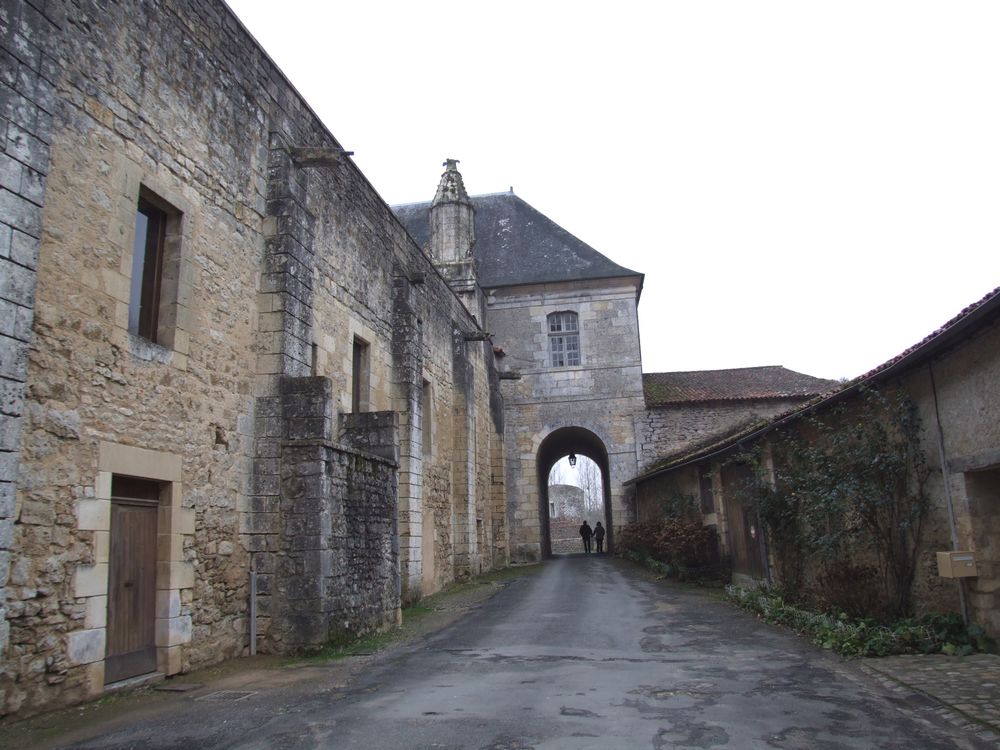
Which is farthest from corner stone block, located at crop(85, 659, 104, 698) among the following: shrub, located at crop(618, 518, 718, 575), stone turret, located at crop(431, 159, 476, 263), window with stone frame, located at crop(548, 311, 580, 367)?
window with stone frame, located at crop(548, 311, 580, 367)

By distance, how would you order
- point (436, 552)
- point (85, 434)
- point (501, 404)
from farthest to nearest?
1. point (501, 404)
2. point (436, 552)
3. point (85, 434)

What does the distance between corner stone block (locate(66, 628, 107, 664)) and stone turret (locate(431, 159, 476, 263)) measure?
58.3 feet

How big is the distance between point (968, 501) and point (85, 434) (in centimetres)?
722

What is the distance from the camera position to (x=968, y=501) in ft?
22.5

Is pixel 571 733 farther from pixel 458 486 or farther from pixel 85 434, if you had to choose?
pixel 458 486

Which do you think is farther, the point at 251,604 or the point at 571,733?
the point at 251,604

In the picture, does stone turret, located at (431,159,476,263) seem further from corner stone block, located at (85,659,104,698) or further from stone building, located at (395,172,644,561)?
corner stone block, located at (85,659,104,698)

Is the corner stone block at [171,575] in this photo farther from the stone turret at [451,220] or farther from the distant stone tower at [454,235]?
the stone turret at [451,220]

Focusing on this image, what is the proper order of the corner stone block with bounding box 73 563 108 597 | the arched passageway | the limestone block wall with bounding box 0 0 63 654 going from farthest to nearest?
the arched passageway
the corner stone block with bounding box 73 563 108 597
the limestone block wall with bounding box 0 0 63 654

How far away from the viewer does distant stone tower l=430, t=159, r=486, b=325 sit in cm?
2209

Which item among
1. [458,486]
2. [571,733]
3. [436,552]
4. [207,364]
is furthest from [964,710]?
[458,486]

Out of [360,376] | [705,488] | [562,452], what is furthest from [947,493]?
[562,452]

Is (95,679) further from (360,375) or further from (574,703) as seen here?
(360,375)

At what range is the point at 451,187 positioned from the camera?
22438mm
